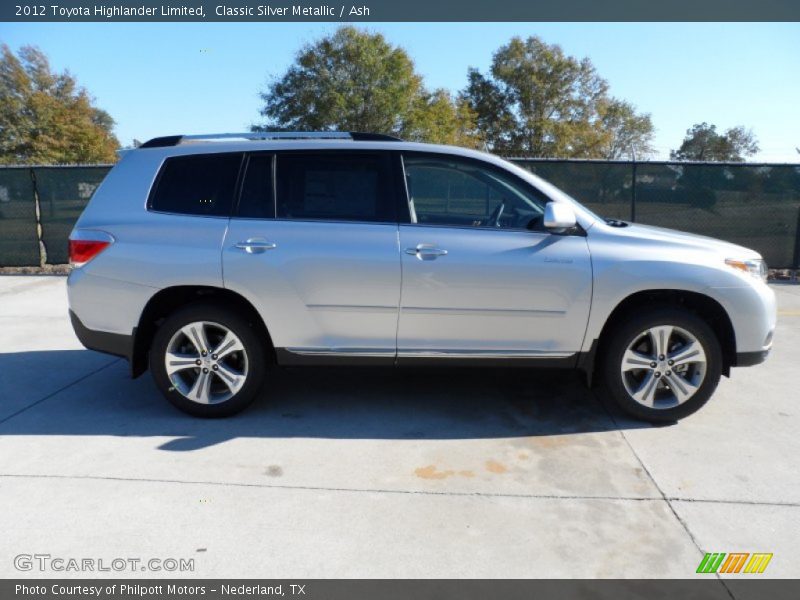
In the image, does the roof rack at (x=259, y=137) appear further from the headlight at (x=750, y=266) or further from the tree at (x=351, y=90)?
the tree at (x=351, y=90)

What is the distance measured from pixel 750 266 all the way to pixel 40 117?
114ft

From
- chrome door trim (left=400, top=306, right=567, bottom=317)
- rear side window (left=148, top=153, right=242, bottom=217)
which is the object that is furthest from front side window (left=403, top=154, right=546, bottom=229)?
rear side window (left=148, top=153, right=242, bottom=217)

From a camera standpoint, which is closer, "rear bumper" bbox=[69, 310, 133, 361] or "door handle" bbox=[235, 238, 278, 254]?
"door handle" bbox=[235, 238, 278, 254]

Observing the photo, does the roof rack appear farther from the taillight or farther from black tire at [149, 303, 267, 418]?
black tire at [149, 303, 267, 418]

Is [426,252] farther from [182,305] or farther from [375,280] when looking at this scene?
[182,305]

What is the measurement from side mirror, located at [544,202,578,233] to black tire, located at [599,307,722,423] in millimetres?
806

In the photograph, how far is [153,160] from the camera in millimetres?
4371

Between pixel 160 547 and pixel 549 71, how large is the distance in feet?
142

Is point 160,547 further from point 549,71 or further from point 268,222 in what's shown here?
point 549,71

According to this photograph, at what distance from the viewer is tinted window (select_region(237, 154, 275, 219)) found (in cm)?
423

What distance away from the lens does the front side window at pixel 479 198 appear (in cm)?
424

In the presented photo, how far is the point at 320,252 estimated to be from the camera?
407 centimetres
